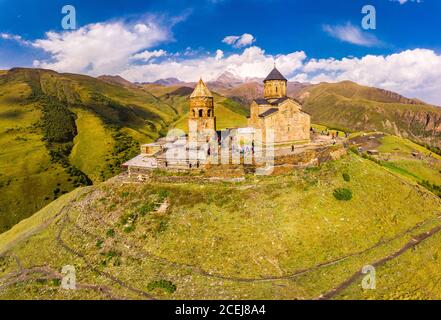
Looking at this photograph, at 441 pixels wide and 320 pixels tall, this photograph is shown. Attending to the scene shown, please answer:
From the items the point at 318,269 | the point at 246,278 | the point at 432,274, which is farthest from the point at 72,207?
the point at 432,274

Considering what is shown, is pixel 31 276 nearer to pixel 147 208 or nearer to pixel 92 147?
pixel 147 208

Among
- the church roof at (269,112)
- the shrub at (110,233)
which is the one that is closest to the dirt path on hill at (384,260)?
the shrub at (110,233)

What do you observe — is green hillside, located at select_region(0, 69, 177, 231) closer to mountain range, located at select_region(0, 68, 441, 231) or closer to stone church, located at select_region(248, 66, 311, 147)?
mountain range, located at select_region(0, 68, 441, 231)

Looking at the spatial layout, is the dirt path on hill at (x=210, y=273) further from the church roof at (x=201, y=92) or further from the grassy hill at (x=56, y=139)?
the grassy hill at (x=56, y=139)

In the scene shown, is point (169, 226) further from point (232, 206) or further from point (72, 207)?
point (72, 207)

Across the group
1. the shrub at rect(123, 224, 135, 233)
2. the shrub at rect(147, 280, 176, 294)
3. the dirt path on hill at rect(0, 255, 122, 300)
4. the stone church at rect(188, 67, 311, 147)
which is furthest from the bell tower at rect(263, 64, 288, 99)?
the dirt path on hill at rect(0, 255, 122, 300)

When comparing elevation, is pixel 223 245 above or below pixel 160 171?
below
